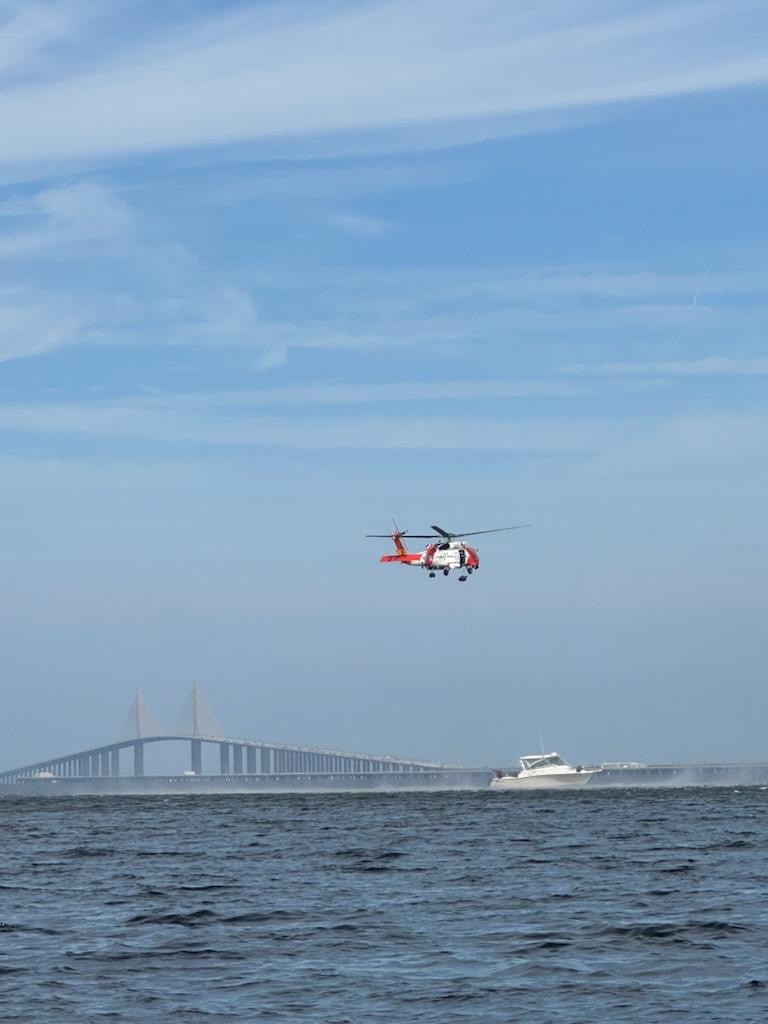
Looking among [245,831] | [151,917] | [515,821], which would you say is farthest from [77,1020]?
[515,821]

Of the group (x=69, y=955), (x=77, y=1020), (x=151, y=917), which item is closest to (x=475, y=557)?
(x=151, y=917)

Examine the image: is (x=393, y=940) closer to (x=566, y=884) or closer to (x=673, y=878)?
(x=566, y=884)

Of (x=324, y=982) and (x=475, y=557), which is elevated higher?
(x=475, y=557)

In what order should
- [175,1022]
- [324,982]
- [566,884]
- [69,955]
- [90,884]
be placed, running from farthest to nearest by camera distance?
[90,884], [566,884], [69,955], [324,982], [175,1022]

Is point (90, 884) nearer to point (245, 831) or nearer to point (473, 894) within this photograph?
point (473, 894)

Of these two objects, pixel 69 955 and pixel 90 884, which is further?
pixel 90 884

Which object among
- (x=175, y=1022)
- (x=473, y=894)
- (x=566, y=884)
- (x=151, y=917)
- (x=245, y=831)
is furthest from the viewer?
(x=245, y=831)
